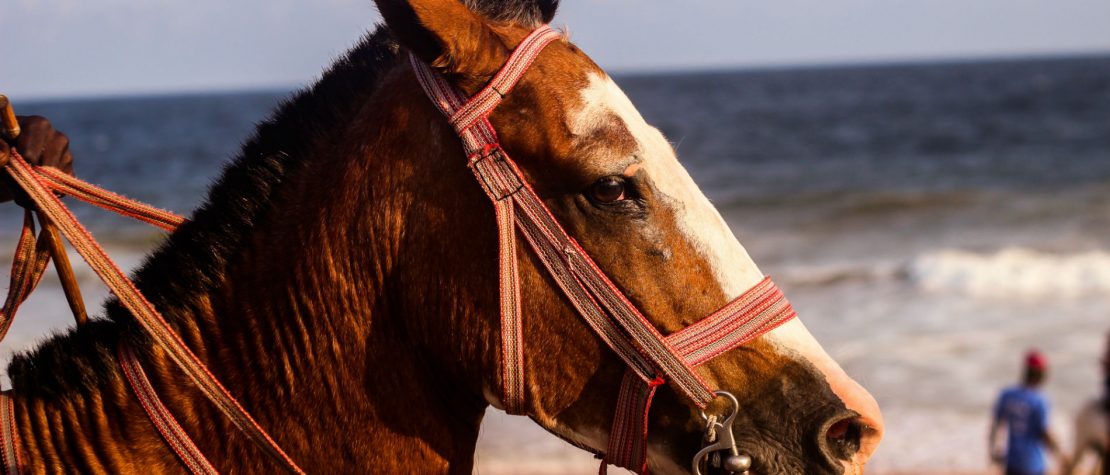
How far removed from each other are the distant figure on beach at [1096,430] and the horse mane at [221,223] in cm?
622

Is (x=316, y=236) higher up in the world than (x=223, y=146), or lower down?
lower down

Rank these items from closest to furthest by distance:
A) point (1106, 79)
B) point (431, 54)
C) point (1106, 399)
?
point (431, 54) → point (1106, 399) → point (1106, 79)

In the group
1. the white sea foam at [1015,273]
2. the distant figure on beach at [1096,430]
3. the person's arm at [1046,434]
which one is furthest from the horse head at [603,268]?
the white sea foam at [1015,273]

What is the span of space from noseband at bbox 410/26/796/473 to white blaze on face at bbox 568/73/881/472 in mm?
43

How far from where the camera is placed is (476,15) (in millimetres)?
2125

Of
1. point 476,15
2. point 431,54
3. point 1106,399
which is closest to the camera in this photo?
point 431,54

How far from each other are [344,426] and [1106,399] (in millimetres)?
6546

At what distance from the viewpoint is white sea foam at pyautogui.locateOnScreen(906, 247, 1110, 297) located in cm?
1420

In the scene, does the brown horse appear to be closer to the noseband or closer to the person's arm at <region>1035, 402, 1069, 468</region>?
the noseband

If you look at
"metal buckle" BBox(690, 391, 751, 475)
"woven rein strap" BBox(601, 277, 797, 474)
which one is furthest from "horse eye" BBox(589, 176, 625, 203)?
"metal buckle" BBox(690, 391, 751, 475)

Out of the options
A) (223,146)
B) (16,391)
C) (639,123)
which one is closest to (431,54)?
(639,123)

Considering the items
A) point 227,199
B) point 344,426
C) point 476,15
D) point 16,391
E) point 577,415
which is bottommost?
point 577,415

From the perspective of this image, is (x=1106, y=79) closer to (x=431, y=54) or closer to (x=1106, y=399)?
(x=1106, y=399)

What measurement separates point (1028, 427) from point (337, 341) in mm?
6763
